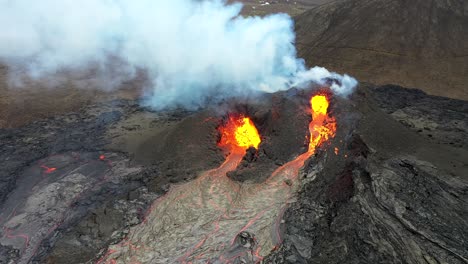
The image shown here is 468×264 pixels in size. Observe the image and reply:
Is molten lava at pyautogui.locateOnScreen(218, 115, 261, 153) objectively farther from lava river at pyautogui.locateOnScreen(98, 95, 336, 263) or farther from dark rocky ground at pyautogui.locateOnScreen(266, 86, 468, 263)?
dark rocky ground at pyautogui.locateOnScreen(266, 86, 468, 263)

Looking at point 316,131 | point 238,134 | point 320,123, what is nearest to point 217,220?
point 238,134

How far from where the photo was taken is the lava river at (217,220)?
13.3 metres

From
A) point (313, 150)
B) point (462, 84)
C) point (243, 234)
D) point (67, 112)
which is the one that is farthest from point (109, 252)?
point (462, 84)

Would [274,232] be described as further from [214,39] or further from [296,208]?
[214,39]

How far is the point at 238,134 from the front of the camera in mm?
22406

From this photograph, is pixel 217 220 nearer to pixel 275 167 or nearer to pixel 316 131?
pixel 275 167

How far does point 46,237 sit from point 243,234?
9.67 m

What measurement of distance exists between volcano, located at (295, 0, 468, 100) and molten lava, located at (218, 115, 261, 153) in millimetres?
20016

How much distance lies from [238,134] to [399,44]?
28218 mm

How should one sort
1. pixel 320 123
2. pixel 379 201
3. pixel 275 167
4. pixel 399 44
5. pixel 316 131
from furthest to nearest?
pixel 399 44 → pixel 320 123 → pixel 316 131 → pixel 275 167 → pixel 379 201

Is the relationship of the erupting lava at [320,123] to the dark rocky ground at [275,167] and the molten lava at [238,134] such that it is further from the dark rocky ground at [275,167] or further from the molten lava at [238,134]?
the molten lava at [238,134]

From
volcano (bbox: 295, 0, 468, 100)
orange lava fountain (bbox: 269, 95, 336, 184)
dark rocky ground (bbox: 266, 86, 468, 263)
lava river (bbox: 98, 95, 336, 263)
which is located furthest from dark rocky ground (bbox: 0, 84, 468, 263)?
volcano (bbox: 295, 0, 468, 100)

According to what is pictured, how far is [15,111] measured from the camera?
1146 inches

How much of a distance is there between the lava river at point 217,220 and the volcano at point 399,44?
67.4 ft
